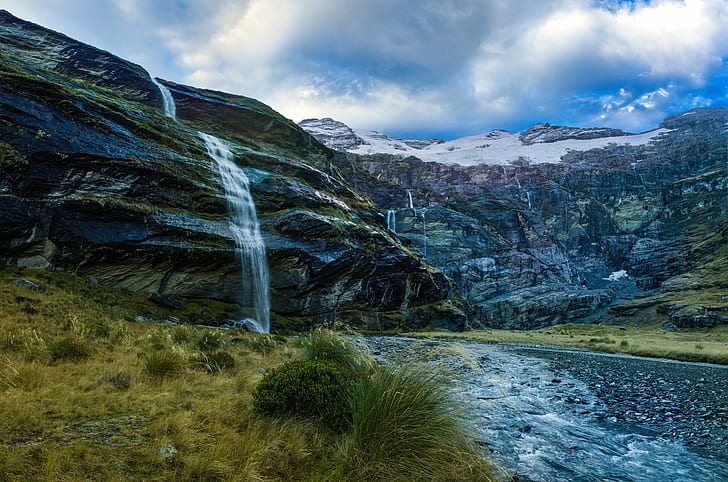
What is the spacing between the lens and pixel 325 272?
47906 mm

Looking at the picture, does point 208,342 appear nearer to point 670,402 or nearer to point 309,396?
point 309,396

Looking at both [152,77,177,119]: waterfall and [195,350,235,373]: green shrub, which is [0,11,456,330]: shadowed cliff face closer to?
[152,77,177,119]: waterfall

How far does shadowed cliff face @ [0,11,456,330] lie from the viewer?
28578 millimetres

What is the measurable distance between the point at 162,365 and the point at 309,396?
191 inches

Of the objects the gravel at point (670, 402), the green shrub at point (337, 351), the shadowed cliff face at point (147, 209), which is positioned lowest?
the gravel at point (670, 402)

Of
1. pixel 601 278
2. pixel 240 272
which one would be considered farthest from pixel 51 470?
pixel 601 278

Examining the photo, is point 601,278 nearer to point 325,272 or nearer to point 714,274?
point 714,274

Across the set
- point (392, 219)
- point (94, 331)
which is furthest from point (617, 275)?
point (94, 331)

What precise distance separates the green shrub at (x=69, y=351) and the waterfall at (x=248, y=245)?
27.3m

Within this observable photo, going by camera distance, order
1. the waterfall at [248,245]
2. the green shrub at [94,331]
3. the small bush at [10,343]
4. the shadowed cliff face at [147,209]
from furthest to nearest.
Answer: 1. the waterfall at [248,245]
2. the shadowed cliff face at [147,209]
3. the green shrub at [94,331]
4. the small bush at [10,343]

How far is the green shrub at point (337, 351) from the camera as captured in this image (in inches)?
351

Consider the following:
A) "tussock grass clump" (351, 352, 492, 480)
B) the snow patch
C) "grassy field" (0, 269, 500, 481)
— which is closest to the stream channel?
"tussock grass clump" (351, 352, 492, 480)

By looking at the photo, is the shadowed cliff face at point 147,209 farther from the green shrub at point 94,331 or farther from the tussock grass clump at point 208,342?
the tussock grass clump at point 208,342

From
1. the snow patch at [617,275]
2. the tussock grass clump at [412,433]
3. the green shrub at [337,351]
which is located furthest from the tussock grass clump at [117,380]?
the snow patch at [617,275]
